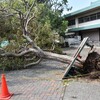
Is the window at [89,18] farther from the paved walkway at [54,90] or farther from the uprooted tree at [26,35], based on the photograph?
the paved walkway at [54,90]

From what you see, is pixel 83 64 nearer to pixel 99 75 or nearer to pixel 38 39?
pixel 99 75

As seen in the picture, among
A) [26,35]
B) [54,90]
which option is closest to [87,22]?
[26,35]

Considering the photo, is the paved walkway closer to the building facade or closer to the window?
the building facade

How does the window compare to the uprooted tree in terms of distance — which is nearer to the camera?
the uprooted tree

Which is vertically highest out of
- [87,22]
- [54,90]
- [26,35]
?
[87,22]

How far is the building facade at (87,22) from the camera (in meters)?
31.5

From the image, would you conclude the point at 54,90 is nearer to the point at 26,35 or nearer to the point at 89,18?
the point at 26,35

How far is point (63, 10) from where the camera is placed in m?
36.0

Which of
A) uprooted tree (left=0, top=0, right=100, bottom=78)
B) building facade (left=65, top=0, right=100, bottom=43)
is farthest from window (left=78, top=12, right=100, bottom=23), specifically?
uprooted tree (left=0, top=0, right=100, bottom=78)

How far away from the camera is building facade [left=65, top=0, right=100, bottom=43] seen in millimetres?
31531

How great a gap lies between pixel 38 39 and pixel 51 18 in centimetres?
1610

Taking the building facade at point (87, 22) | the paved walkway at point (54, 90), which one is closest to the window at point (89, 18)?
the building facade at point (87, 22)

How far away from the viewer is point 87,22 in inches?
1356

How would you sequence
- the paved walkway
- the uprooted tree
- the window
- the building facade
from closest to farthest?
the paved walkway → the uprooted tree → the building facade → the window
